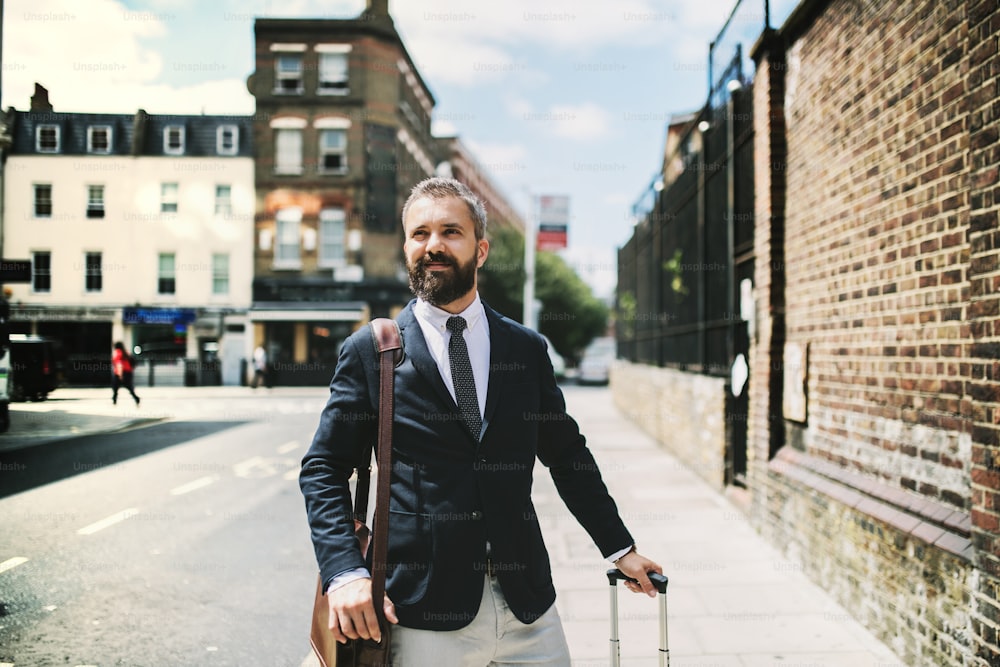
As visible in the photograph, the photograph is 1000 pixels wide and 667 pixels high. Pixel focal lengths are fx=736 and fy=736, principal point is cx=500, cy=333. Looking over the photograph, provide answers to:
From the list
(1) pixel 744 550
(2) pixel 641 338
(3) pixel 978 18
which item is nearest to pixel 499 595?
(3) pixel 978 18

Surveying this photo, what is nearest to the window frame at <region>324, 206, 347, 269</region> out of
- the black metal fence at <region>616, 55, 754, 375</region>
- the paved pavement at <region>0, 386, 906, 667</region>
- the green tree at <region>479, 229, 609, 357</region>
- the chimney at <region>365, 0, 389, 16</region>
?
the chimney at <region>365, 0, 389, 16</region>

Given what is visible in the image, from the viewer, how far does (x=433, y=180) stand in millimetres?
2111

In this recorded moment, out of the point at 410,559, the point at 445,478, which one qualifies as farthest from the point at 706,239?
the point at 410,559

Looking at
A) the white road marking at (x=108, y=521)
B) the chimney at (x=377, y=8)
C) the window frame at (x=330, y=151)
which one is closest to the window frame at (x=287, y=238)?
the window frame at (x=330, y=151)

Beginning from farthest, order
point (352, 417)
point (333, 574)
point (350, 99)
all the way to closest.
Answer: point (350, 99)
point (352, 417)
point (333, 574)

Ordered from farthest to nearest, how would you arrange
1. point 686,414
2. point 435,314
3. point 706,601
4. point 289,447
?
point 289,447, point 686,414, point 706,601, point 435,314

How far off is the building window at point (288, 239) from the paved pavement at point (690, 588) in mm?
20756

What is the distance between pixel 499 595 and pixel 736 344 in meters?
6.45

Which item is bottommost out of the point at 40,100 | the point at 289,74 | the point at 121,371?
the point at 121,371

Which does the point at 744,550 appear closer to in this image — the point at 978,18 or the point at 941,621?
the point at 941,621

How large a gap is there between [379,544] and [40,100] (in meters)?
4.74

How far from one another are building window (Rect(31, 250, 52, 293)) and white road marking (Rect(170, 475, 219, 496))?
11.8ft

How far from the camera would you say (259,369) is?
24906 mm

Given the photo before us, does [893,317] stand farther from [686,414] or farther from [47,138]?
[686,414]
